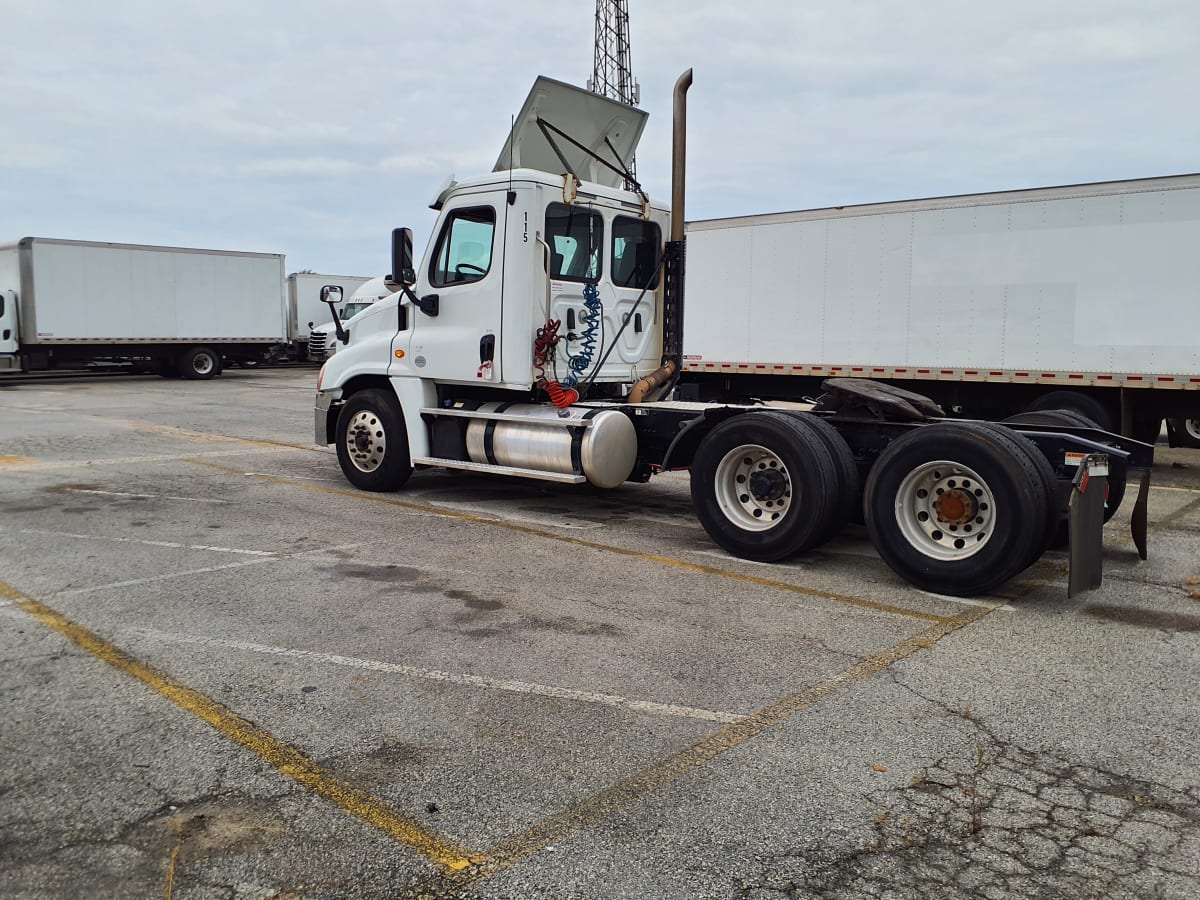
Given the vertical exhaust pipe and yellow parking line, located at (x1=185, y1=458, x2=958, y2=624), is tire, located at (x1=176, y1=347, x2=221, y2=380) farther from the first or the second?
the vertical exhaust pipe

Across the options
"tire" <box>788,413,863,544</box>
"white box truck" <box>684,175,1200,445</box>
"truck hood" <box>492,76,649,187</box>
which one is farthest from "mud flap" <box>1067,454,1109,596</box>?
"truck hood" <box>492,76,649,187</box>

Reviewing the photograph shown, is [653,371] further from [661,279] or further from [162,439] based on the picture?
[162,439]

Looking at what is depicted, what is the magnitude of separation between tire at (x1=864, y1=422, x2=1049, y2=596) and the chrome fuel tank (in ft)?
7.82

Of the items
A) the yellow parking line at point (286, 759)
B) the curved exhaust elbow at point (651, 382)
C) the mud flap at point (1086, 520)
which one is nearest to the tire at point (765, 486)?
the mud flap at point (1086, 520)

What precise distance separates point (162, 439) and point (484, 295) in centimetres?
779

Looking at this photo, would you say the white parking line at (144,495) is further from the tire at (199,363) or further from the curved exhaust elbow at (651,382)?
the tire at (199,363)

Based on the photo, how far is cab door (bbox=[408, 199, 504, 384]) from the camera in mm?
8586

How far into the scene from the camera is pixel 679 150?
8.66m

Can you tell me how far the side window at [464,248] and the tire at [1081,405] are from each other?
7.22m

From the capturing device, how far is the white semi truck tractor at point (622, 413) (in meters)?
5.93

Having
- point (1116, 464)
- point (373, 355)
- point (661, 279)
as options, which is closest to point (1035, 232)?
point (661, 279)

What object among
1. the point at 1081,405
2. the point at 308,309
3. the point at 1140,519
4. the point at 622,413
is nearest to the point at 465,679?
the point at 622,413

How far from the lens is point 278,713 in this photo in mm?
4098

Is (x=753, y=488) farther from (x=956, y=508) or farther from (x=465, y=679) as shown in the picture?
(x=465, y=679)
